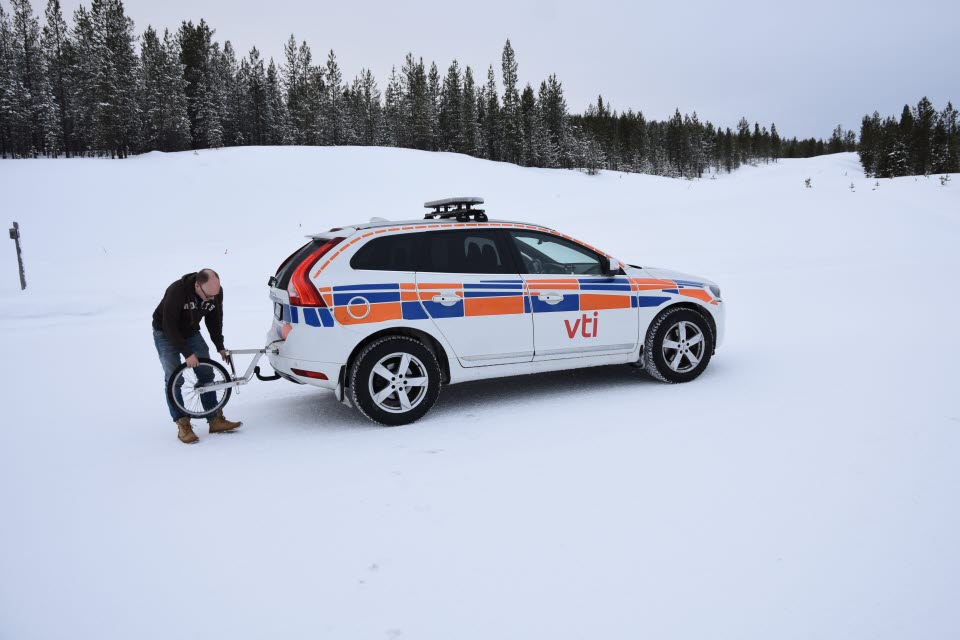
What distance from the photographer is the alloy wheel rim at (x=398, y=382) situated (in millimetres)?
4852

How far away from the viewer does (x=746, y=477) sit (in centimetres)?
368

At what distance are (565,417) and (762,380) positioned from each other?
86.3 inches

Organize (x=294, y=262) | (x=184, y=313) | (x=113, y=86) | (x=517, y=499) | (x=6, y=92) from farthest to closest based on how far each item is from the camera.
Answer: (x=6, y=92)
(x=113, y=86)
(x=294, y=262)
(x=184, y=313)
(x=517, y=499)

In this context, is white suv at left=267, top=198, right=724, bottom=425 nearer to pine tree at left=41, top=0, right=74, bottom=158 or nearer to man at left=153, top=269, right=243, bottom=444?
man at left=153, top=269, right=243, bottom=444

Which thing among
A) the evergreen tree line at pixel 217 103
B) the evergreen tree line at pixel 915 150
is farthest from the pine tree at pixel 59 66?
the evergreen tree line at pixel 915 150

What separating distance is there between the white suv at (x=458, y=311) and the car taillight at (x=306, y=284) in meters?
0.01

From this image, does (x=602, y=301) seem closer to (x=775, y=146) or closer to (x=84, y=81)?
(x=84, y=81)

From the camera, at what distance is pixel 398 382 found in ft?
16.1

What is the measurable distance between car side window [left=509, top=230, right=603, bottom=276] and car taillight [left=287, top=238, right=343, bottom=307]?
5.48 ft

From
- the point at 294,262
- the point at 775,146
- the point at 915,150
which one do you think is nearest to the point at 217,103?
the point at 294,262

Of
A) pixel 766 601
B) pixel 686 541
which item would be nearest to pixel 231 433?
pixel 686 541

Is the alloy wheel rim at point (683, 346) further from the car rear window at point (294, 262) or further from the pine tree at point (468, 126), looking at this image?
the pine tree at point (468, 126)

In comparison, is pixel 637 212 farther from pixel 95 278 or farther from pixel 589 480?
pixel 589 480

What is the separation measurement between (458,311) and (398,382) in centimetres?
78
